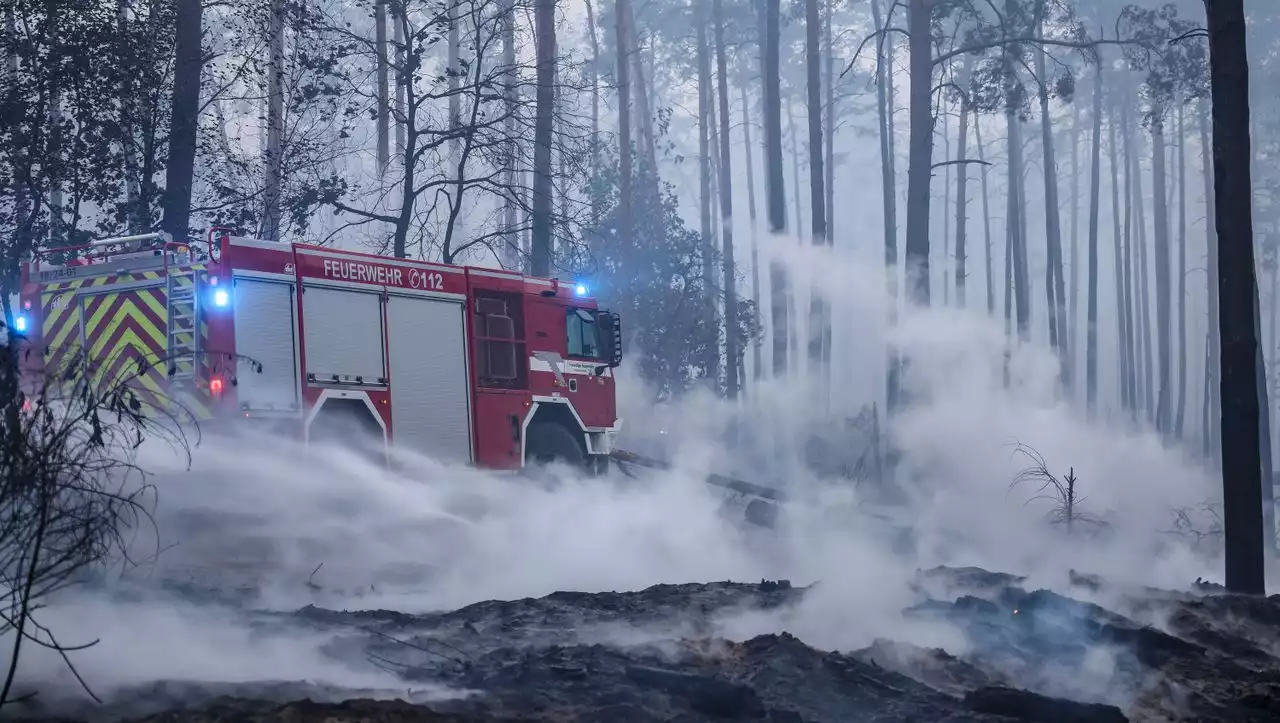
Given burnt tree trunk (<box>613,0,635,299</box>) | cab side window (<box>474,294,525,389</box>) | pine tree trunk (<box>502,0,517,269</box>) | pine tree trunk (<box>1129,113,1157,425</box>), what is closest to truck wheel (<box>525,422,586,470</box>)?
cab side window (<box>474,294,525,389</box>)

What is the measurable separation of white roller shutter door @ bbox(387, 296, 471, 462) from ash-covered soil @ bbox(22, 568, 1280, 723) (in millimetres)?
5439

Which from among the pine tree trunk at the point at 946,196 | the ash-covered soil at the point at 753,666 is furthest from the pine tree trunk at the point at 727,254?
the ash-covered soil at the point at 753,666

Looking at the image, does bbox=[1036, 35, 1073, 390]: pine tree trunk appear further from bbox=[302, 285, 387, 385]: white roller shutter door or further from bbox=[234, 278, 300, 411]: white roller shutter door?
bbox=[234, 278, 300, 411]: white roller shutter door

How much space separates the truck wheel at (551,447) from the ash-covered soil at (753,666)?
21.7 feet

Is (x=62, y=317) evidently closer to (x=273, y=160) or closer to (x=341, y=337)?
(x=341, y=337)

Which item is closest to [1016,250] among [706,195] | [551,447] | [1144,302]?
[706,195]

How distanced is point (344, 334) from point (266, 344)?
3.41 feet

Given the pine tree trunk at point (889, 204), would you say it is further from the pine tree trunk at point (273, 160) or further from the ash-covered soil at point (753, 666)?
the ash-covered soil at point (753, 666)

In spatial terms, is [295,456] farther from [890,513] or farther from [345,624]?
[890,513]

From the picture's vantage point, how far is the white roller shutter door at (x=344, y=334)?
13.5 m

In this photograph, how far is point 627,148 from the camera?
3153cm

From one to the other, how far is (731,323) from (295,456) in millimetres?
22043

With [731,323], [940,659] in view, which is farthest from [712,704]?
[731,323]

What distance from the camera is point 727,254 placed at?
38.5m
